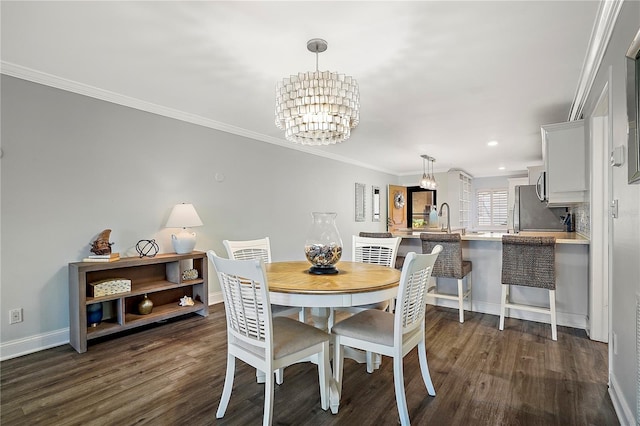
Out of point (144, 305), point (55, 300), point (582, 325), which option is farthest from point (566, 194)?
point (55, 300)

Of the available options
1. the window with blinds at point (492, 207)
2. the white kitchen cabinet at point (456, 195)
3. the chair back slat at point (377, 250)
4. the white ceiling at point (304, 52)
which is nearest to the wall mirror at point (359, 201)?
the white kitchen cabinet at point (456, 195)

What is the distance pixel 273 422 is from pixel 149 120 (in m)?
3.14

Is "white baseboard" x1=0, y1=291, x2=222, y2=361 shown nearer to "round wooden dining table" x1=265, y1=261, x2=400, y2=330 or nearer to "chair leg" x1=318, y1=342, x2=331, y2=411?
"round wooden dining table" x1=265, y1=261, x2=400, y2=330

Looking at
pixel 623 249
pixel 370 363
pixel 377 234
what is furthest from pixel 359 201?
pixel 623 249

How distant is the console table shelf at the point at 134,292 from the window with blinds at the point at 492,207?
7764mm

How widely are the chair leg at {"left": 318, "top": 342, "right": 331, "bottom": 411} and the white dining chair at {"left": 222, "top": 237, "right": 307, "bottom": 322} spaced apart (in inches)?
24.6

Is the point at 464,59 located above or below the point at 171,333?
above

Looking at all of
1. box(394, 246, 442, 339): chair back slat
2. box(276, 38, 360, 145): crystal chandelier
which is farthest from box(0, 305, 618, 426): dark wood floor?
box(276, 38, 360, 145): crystal chandelier

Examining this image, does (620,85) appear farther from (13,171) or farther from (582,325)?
(13,171)

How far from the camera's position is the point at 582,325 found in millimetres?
3057

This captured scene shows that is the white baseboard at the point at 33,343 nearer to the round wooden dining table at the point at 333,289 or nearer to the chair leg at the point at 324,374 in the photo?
the round wooden dining table at the point at 333,289

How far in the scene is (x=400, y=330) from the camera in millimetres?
1638

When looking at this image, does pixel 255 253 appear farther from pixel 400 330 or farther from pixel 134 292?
pixel 400 330

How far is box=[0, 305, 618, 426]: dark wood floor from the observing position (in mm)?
1734
